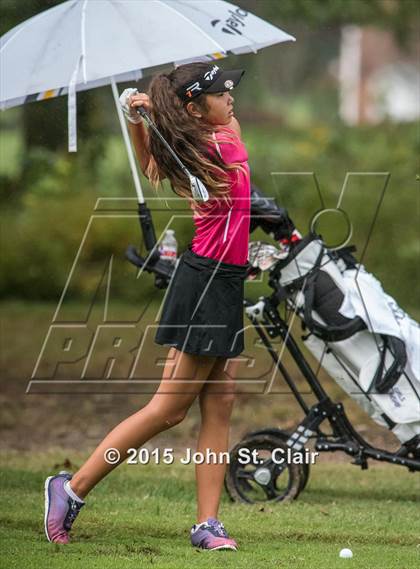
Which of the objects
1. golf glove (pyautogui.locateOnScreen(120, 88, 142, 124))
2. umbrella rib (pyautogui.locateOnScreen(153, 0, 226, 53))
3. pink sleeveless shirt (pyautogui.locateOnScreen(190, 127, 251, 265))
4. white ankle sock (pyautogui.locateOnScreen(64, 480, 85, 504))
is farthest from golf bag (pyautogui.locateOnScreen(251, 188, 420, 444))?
white ankle sock (pyautogui.locateOnScreen(64, 480, 85, 504))

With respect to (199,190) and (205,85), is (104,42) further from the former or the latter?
(199,190)

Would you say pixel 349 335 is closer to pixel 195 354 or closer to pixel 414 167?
pixel 195 354

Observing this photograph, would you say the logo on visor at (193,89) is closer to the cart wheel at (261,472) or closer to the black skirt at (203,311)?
the black skirt at (203,311)

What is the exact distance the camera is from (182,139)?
4957 millimetres

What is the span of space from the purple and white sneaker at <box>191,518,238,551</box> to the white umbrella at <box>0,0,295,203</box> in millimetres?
1845

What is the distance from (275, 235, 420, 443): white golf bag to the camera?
6.10 meters

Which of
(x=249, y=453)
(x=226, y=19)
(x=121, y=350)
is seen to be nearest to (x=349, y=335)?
(x=249, y=453)

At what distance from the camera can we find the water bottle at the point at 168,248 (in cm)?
610

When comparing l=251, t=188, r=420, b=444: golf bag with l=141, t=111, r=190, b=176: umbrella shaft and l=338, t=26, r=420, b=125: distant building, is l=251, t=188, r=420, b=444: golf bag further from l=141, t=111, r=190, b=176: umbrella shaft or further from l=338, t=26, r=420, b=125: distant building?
l=338, t=26, r=420, b=125: distant building

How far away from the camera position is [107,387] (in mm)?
10805

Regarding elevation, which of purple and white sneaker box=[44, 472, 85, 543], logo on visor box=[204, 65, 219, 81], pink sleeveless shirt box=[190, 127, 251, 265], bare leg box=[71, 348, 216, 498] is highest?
logo on visor box=[204, 65, 219, 81]

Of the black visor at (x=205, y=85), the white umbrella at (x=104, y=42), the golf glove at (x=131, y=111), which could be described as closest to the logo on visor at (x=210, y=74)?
the black visor at (x=205, y=85)

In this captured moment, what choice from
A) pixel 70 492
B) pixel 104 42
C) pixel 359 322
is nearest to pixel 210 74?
pixel 104 42

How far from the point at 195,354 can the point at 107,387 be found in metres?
5.88
